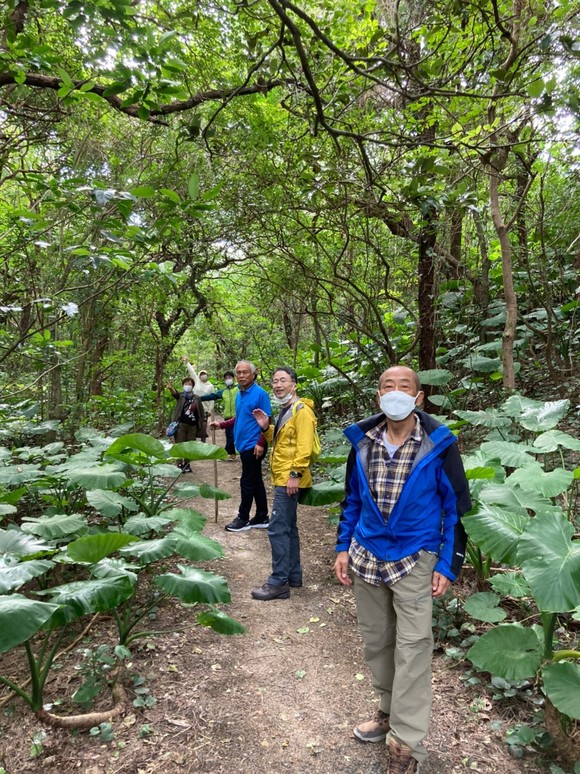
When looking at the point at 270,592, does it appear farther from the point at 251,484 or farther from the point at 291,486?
the point at 251,484

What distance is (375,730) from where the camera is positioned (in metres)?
2.32

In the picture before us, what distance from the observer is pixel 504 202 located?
814cm

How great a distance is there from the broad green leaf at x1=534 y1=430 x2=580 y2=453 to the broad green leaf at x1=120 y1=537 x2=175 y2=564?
2.40 m

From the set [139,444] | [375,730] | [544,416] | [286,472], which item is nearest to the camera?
[375,730]

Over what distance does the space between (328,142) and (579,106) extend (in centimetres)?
353

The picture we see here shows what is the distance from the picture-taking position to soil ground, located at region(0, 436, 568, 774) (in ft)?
7.26

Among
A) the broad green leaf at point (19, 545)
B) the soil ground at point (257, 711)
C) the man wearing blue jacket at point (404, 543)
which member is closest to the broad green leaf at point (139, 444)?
the broad green leaf at point (19, 545)

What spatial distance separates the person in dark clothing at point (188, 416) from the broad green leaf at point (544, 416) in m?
5.44

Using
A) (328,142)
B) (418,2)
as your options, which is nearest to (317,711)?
(328,142)

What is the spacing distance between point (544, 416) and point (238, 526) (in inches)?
135

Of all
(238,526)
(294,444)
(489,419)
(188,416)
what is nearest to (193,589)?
(294,444)

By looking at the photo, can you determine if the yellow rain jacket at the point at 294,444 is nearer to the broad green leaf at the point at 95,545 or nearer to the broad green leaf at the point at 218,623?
the broad green leaf at the point at 218,623

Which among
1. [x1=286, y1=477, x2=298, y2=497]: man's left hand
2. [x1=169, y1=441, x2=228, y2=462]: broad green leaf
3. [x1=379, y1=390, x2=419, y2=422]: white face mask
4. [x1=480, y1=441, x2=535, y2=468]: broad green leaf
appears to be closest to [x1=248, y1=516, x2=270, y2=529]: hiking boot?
[x1=286, y1=477, x2=298, y2=497]: man's left hand

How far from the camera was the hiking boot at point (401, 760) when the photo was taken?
77.2 inches
